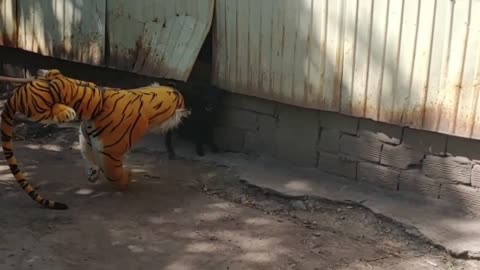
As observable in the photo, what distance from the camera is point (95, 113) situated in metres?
4.76

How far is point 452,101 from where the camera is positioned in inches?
175

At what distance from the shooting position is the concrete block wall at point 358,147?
15.1 ft

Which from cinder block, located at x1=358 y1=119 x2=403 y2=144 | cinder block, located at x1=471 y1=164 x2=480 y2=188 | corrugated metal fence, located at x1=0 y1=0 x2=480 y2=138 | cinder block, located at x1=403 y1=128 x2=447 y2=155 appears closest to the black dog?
corrugated metal fence, located at x1=0 y1=0 x2=480 y2=138

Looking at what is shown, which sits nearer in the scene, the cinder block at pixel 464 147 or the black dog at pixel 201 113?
the cinder block at pixel 464 147

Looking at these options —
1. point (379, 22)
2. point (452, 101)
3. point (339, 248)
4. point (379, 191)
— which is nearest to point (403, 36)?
point (379, 22)

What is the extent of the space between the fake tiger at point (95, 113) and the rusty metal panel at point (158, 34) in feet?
2.21

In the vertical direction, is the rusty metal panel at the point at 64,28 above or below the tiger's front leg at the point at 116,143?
above

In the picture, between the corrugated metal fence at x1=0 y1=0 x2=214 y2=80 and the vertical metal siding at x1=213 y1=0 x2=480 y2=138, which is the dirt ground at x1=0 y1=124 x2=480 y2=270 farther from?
the corrugated metal fence at x1=0 y1=0 x2=214 y2=80

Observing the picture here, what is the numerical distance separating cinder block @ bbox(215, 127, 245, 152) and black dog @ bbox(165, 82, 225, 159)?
0.06 metres

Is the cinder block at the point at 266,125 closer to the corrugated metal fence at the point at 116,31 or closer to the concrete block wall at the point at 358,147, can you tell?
the concrete block wall at the point at 358,147

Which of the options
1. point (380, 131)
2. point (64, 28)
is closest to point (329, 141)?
point (380, 131)

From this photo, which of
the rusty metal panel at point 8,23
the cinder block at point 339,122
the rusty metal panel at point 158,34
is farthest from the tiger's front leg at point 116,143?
the rusty metal panel at point 8,23

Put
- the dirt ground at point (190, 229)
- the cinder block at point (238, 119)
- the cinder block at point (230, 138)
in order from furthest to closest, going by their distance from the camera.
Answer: the cinder block at point (230, 138) → the cinder block at point (238, 119) → the dirt ground at point (190, 229)

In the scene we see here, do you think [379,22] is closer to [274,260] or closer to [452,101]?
[452,101]
